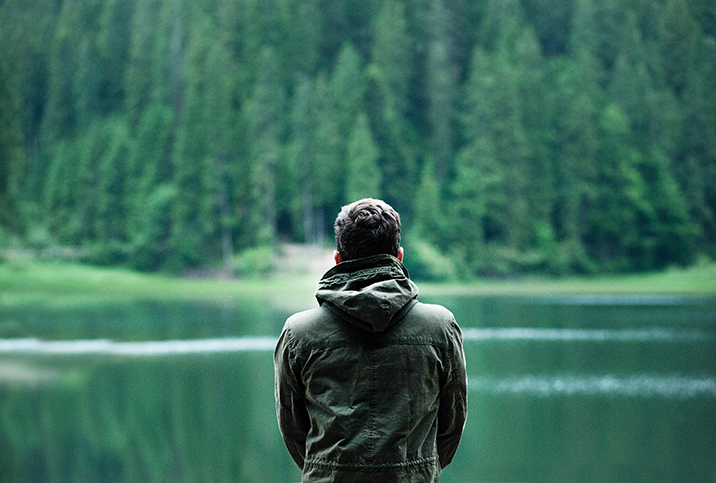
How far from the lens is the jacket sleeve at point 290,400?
5.64 feet

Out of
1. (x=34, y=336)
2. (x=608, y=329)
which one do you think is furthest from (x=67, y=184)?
(x=608, y=329)

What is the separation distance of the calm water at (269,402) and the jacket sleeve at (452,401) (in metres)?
7.70

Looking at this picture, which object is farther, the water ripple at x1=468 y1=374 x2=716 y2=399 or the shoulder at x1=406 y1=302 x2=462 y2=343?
the water ripple at x1=468 y1=374 x2=716 y2=399

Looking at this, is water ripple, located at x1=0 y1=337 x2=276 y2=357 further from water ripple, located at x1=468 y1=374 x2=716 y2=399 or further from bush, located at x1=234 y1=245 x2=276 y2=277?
bush, located at x1=234 y1=245 x2=276 y2=277

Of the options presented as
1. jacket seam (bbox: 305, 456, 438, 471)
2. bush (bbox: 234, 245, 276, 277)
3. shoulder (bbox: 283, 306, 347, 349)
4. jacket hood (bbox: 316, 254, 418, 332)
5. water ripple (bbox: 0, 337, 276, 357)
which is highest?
jacket hood (bbox: 316, 254, 418, 332)

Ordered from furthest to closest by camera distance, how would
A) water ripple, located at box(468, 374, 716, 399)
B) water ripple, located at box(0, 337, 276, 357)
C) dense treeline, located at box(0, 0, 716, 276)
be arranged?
dense treeline, located at box(0, 0, 716, 276)
water ripple, located at box(0, 337, 276, 357)
water ripple, located at box(468, 374, 716, 399)

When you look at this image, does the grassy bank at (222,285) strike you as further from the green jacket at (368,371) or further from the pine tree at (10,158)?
the green jacket at (368,371)

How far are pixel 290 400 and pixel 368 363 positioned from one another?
21cm

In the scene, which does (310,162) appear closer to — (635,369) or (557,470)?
(635,369)

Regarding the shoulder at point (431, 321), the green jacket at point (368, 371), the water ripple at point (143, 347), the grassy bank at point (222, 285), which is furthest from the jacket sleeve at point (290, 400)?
the grassy bank at point (222, 285)

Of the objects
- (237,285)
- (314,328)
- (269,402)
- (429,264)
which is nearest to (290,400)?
(314,328)

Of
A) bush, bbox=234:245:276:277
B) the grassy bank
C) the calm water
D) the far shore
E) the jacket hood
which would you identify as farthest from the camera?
bush, bbox=234:245:276:277

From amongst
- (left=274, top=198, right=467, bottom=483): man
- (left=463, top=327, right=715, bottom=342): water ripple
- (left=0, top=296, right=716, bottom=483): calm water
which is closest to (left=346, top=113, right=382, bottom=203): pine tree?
(left=0, top=296, right=716, bottom=483): calm water

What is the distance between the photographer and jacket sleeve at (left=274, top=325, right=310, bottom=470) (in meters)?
1.72
